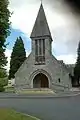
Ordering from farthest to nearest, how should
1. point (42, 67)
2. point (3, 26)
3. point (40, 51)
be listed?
point (40, 51)
point (42, 67)
point (3, 26)

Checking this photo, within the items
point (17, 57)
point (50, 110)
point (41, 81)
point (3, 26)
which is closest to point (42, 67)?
point (41, 81)

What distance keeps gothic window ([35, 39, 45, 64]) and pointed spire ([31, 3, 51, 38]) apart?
149 cm

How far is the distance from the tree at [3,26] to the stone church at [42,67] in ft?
141

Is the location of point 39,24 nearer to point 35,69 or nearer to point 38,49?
point 38,49

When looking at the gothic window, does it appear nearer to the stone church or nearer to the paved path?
the stone church

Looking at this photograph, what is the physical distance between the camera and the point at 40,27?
6172 centimetres

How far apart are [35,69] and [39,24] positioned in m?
10.0

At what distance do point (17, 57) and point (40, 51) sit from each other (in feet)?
37.9

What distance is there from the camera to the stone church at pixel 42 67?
58500mm

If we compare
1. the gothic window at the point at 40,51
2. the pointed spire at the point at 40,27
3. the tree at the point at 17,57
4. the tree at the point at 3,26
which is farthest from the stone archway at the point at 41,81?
the tree at the point at 3,26

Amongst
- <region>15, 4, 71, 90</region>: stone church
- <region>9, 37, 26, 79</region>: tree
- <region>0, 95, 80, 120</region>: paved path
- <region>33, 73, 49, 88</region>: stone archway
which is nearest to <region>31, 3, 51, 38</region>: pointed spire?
<region>15, 4, 71, 90</region>: stone church

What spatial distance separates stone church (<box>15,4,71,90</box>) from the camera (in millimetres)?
58500

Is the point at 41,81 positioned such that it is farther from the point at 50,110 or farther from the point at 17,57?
the point at 50,110

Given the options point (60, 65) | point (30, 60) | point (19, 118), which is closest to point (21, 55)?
point (30, 60)
